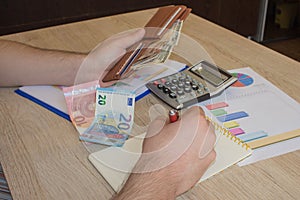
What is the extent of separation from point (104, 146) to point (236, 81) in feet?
1.18

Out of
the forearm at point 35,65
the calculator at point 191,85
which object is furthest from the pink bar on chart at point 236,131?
the forearm at point 35,65

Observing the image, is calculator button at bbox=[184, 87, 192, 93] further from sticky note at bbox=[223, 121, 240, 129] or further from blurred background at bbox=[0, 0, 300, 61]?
blurred background at bbox=[0, 0, 300, 61]

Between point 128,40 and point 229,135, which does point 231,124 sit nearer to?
point 229,135

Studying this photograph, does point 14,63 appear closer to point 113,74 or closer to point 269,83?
point 113,74

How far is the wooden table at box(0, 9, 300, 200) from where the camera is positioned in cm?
55

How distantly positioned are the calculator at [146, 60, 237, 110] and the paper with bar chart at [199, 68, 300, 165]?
0.06 ft

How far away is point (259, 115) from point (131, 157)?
272 millimetres

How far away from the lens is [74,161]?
0.62 m

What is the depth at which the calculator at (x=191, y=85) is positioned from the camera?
2.52 ft

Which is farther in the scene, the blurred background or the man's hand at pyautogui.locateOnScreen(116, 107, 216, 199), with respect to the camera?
the blurred background

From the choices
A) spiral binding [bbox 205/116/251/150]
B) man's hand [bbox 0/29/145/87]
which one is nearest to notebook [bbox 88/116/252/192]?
spiral binding [bbox 205/116/251/150]

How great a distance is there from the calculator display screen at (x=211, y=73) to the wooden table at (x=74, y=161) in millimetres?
68

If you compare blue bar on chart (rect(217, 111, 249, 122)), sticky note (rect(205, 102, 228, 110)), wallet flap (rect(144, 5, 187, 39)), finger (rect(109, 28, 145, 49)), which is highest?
wallet flap (rect(144, 5, 187, 39))

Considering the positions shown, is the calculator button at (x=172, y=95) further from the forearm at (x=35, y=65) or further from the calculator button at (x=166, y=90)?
the forearm at (x=35, y=65)
